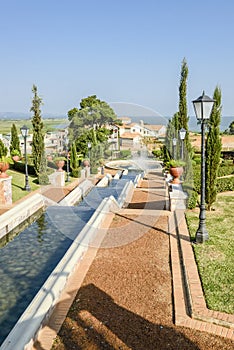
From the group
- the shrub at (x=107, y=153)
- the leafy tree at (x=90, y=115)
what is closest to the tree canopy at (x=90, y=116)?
the leafy tree at (x=90, y=115)

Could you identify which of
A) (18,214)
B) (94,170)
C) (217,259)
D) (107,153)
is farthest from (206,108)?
(107,153)

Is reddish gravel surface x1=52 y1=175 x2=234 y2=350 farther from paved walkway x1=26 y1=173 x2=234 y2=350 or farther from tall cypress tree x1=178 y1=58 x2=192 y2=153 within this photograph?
tall cypress tree x1=178 y1=58 x2=192 y2=153

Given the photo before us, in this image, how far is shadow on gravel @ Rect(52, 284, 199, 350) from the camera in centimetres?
386

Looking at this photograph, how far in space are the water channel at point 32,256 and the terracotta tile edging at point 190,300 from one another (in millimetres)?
2457

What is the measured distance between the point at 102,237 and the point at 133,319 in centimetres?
326

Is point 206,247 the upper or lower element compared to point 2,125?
lower

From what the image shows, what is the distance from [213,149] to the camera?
10.0m

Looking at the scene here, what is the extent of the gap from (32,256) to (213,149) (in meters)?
6.42

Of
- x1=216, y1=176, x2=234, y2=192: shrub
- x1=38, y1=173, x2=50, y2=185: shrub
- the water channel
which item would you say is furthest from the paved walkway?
x1=38, y1=173, x2=50, y2=185: shrub

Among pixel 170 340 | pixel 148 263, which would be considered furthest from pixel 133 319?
pixel 148 263

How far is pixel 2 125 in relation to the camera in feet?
282

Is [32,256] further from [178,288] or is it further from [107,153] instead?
[107,153]

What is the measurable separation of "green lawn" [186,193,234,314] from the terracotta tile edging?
124 mm

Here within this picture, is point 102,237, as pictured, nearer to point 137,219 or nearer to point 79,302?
point 137,219
